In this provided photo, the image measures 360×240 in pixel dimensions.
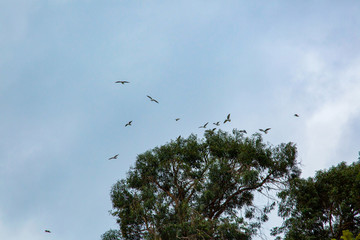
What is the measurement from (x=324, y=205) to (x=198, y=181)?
23.3 ft

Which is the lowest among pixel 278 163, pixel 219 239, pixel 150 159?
pixel 219 239

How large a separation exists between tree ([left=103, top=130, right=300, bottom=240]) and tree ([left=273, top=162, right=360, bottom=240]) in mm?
2394

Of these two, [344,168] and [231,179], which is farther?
[231,179]

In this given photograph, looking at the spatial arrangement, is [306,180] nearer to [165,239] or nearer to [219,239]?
[219,239]

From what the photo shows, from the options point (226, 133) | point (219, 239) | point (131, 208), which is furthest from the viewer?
point (226, 133)

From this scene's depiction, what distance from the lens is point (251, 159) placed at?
23.4 meters

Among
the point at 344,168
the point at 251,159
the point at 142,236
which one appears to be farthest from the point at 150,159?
the point at 344,168

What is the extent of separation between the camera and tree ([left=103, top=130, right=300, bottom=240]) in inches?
851

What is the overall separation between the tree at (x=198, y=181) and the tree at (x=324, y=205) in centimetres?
239

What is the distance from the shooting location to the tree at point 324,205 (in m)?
19.1

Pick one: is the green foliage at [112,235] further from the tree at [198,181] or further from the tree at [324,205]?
the tree at [324,205]

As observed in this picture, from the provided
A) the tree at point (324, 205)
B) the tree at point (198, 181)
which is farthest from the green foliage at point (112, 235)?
the tree at point (324, 205)

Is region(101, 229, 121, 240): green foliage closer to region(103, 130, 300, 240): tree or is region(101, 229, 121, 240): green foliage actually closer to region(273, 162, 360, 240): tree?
region(103, 130, 300, 240): tree

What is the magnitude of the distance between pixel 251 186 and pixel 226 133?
3761 mm
